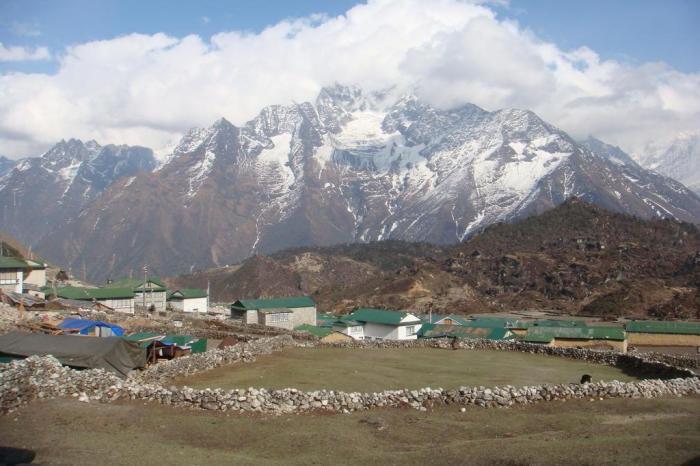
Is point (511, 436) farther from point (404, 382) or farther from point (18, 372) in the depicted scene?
point (18, 372)

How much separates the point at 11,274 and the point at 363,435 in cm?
6235

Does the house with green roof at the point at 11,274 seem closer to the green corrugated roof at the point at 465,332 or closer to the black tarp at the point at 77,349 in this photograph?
the black tarp at the point at 77,349

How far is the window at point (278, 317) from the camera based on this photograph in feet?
281

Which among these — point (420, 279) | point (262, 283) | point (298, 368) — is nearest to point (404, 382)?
point (298, 368)

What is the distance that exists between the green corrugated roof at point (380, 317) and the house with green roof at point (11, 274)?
40393 millimetres

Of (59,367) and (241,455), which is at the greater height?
(59,367)

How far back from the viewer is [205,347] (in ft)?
148

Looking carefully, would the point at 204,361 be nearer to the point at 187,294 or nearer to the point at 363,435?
the point at 363,435

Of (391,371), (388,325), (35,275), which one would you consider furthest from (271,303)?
(391,371)

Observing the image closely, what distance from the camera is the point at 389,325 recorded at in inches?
3095

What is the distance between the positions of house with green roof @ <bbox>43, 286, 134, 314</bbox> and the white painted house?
2852 centimetres

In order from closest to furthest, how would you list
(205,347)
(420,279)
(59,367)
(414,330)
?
(59,367) < (205,347) < (414,330) < (420,279)

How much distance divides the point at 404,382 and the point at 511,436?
1162cm

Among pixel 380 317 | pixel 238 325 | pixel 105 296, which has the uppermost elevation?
pixel 105 296
